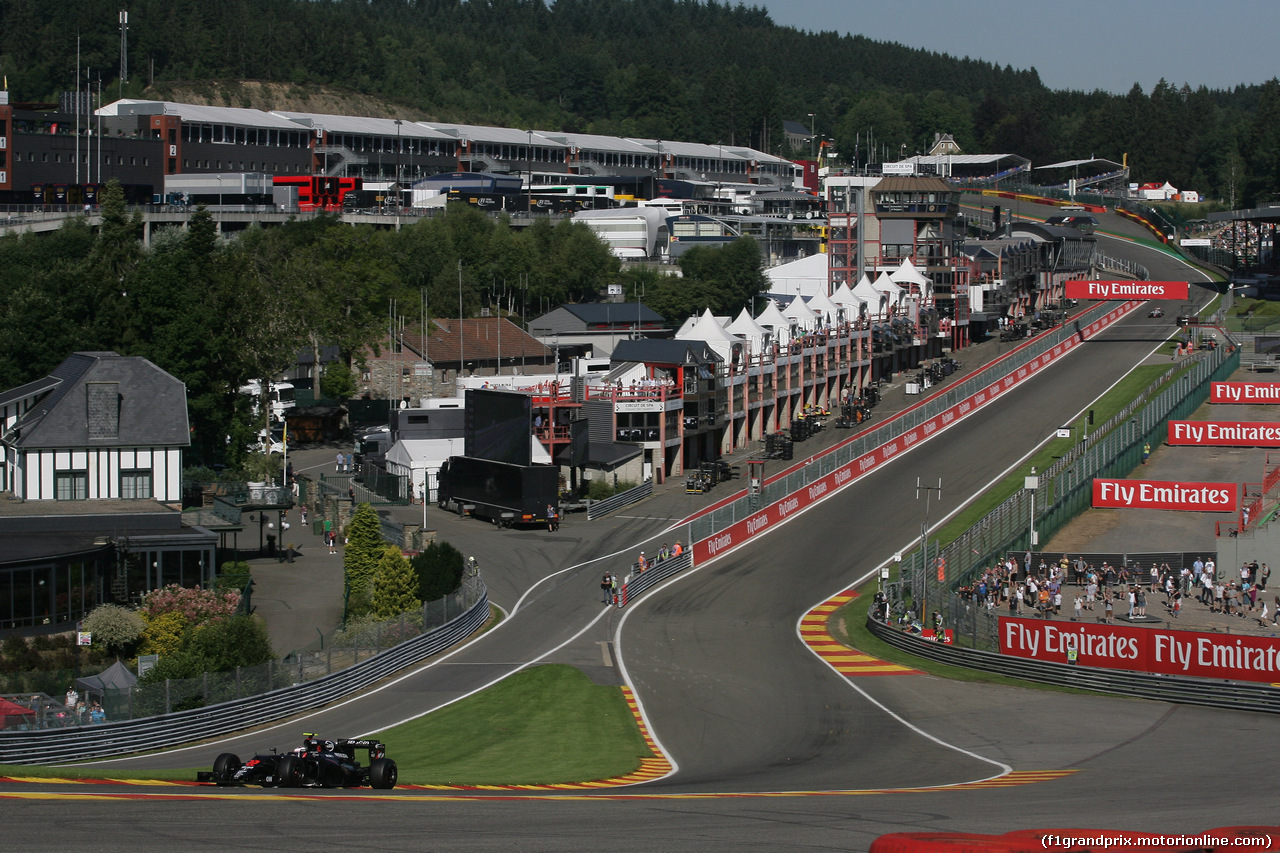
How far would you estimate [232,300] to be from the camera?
3125 inches

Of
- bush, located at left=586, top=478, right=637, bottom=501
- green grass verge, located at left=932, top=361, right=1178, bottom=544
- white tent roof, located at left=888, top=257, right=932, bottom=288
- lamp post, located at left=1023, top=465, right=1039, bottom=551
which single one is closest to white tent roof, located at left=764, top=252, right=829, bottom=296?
white tent roof, located at left=888, top=257, right=932, bottom=288

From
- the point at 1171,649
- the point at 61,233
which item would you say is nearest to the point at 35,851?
the point at 1171,649

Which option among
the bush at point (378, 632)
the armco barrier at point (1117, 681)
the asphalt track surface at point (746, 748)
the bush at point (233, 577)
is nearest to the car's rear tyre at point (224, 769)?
the asphalt track surface at point (746, 748)

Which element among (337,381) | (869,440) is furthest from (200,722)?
(337,381)

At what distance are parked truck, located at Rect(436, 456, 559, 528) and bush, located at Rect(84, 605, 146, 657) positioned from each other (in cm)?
2602

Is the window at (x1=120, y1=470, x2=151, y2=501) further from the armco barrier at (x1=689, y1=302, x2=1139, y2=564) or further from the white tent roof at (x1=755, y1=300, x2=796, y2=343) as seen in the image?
the white tent roof at (x1=755, y1=300, x2=796, y2=343)

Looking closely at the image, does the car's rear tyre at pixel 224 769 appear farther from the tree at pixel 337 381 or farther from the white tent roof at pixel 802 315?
the white tent roof at pixel 802 315

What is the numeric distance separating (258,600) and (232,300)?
28.7 meters

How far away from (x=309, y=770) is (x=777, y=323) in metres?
76.2

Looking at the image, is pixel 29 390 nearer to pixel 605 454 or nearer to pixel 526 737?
pixel 605 454

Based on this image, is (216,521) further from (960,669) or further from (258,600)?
(960,669)

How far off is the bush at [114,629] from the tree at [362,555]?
8.78m

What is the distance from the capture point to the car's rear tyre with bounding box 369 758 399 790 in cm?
3041

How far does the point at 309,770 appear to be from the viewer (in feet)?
99.2
